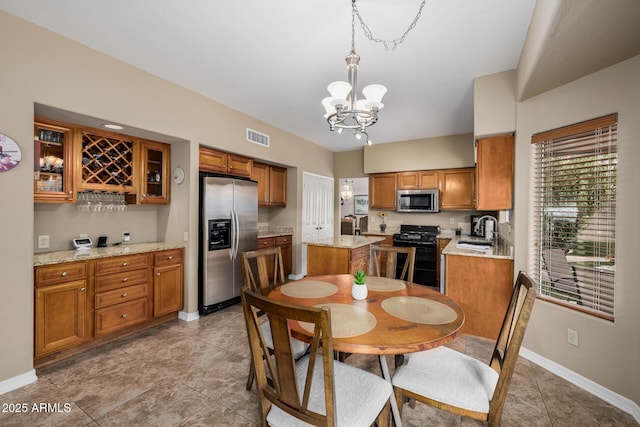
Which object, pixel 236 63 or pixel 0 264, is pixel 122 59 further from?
pixel 0 264

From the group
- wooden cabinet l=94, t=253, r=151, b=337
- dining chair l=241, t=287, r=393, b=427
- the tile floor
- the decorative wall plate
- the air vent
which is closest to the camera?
dining chair l=241, t=287, r=393, b=427

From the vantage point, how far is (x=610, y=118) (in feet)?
6.63

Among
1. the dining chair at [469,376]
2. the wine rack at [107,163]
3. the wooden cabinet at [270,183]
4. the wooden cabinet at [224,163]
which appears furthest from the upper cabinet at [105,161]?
the dining chair at [469,376]

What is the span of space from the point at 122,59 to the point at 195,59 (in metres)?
0.70

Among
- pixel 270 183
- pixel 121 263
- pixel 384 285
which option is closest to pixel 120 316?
pixel 121 263

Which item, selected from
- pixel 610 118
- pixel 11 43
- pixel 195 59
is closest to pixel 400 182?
pixel 610 118

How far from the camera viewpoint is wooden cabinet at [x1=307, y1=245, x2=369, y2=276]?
3520 mm

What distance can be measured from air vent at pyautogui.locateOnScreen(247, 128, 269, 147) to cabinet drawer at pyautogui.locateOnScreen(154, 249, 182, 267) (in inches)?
73.0

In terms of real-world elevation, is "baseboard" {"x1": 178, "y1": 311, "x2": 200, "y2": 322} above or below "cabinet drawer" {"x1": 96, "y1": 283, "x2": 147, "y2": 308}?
below

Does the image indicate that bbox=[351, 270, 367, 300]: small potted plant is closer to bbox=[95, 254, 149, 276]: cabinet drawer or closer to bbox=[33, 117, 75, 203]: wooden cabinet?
bbox=[95, 254, 149, 276]: cabinet drawer

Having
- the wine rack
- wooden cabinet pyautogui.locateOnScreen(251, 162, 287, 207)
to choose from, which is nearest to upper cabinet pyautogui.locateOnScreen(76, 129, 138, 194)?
the wine rack

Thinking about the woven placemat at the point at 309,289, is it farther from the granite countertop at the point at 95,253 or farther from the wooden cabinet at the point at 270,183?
the wooden cabinet at the point at 270,183

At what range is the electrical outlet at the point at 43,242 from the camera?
2714mm

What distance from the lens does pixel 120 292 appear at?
2.82 meters
